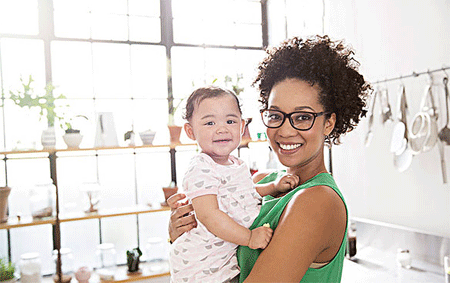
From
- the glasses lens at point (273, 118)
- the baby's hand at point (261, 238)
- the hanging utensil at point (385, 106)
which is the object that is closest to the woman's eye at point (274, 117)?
the glasses lens at point (273, 118)

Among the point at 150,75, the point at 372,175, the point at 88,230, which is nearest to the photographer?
the point at 372,175

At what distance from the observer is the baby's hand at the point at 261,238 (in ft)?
3.42

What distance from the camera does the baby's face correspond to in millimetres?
1299

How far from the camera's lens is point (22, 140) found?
2.98 meters

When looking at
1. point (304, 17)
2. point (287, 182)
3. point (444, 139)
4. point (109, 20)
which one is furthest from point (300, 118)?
point (109, 20)

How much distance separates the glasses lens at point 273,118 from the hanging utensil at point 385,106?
1612 mm

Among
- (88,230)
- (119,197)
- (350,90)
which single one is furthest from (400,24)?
(88,230)

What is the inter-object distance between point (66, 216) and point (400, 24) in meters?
2.70

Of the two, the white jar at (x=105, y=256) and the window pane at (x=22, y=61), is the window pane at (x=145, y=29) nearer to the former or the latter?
the window pane at (x=22, y=61)

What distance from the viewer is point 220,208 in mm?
1257

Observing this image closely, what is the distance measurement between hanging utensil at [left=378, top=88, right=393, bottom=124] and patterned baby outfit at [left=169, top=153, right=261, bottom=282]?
1.59m

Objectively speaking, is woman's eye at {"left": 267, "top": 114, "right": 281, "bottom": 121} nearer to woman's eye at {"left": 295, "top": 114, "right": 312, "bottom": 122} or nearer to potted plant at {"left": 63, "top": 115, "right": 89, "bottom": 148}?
woman's eye at {"left": 295, "top": 114, "right": 312, "bottom": 122}

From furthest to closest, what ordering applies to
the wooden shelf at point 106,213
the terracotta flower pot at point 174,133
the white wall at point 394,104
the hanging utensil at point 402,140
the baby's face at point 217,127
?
the terracotta flower pot at point 174,133
the wooden shelf at point 106,213
the hanging utensil at point 402,140
the white wall at point 394,104
the baby's face at point 217,127

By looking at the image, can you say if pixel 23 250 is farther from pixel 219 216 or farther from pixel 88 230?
pixel 219 216
